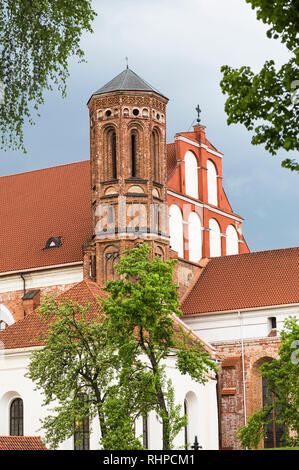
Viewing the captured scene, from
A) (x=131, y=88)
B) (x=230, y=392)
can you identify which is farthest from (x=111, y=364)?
(x=131, y=88)

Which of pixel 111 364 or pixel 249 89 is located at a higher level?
pixel 249 89

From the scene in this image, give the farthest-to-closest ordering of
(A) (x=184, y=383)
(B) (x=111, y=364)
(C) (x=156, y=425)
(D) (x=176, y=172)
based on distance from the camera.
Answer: (D) (x=176, y=172) < (A) (x=184, y=383) < (C) (x=156, y=425) < (B) (x=111, y=364)

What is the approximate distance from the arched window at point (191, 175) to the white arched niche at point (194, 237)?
1185mm

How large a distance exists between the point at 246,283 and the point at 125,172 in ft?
24.6

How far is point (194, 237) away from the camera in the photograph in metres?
45.1

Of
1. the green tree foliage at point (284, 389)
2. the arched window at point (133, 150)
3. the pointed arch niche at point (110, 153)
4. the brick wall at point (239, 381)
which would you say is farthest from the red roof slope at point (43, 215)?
the green tree foliage at point (284, 389)

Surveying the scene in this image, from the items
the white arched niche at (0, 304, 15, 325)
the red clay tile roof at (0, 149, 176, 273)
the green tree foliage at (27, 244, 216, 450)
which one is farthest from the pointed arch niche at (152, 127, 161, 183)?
the green tree foliage at (27, 244, 216, 450)

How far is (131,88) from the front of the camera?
133 feet

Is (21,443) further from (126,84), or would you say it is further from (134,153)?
(126,84)

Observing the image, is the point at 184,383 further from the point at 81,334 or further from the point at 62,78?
the point at 62,78

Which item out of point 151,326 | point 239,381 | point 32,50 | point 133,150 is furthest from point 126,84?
point 32,50

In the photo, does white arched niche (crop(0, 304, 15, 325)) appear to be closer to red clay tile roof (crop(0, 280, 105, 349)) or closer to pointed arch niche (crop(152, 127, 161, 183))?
red clay tile roof (crop(0, 280, 105, 349))

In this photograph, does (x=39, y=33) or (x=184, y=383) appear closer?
(x=39, y=33)

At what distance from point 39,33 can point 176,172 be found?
30.6 metres
